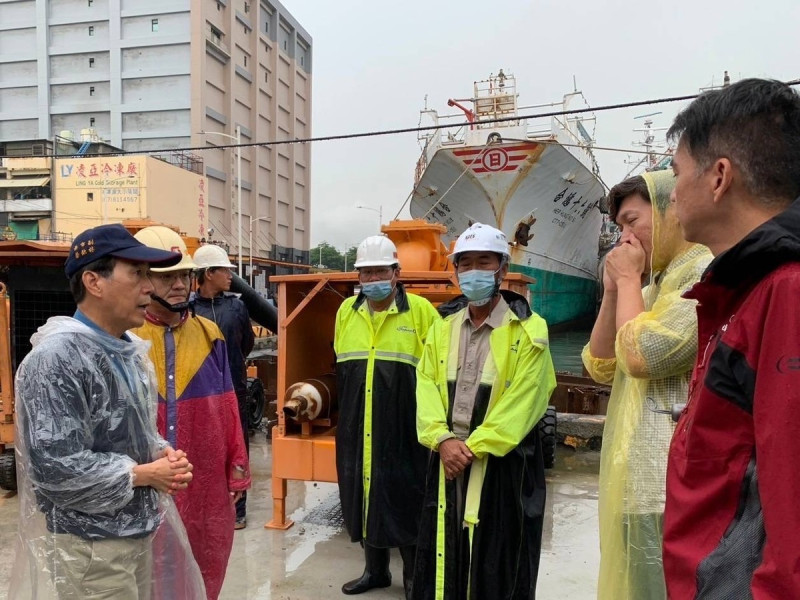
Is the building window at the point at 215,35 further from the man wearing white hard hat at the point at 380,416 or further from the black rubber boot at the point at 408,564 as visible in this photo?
the black rubber boot at the point at 408,564

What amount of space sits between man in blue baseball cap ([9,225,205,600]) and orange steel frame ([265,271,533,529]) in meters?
2.18

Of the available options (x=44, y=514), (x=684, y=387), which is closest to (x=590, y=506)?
(x=684, y=387)

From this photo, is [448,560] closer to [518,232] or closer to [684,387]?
[684,387]

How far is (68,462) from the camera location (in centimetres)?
170

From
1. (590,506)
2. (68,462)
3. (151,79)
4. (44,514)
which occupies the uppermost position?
(151,79)

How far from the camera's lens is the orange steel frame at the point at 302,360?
423 centimetres

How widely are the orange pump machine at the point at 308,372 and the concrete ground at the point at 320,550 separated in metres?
0.27

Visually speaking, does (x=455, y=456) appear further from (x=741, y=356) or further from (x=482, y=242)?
(x=741, y=356)

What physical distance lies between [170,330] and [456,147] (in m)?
13.9

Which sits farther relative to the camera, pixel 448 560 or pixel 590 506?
pixel 590 506

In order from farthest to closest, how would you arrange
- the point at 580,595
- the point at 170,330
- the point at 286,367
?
1. the point at 286,367
2. the point at 580,595
3. the point at 170,330

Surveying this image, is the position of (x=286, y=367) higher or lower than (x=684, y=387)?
lower

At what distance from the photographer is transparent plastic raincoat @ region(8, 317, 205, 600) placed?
172 cm

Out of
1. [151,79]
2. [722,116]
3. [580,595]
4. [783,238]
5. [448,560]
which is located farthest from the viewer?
[151,79]
